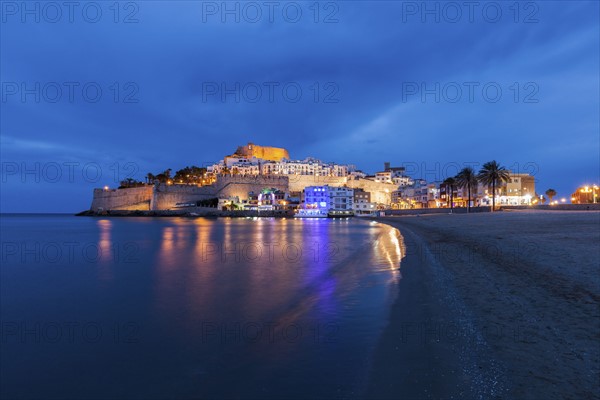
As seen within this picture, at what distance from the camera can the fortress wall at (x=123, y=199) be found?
124 meters

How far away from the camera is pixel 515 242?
17234 millimetres

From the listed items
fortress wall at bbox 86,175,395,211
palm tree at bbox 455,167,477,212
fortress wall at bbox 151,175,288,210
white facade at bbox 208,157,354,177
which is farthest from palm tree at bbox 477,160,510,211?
white facade at bbox 208,157,354,177

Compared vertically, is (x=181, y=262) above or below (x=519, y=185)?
below

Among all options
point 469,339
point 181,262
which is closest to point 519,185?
point 181,262

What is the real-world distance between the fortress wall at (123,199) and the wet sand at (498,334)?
12466 cm

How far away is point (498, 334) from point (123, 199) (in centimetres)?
13871

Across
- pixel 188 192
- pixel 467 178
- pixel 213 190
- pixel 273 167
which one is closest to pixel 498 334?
pixel 467 178

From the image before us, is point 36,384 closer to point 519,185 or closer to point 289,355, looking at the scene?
point 289,355

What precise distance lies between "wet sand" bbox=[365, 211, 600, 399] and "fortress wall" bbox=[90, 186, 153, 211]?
→ 125 m

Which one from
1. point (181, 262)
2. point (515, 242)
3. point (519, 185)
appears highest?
point (519, 185)

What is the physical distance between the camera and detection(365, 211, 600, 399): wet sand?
15.5ft

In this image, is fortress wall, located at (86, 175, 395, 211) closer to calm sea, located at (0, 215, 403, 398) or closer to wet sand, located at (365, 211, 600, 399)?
calm sea, located at (0, 215, 403, 398)

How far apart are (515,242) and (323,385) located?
15521mm

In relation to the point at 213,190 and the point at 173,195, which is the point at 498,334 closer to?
the point at 173,195
